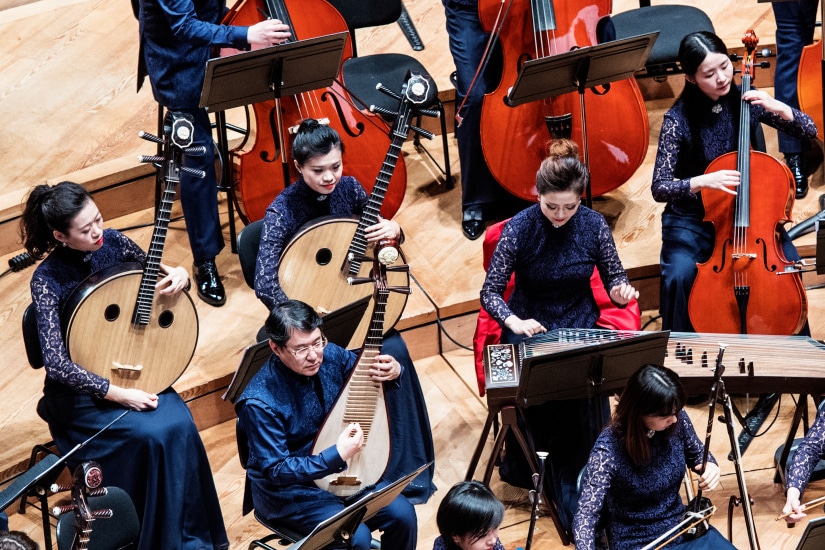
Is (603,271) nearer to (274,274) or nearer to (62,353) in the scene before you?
(274,274)

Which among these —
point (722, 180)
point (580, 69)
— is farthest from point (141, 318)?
point (722, 180)

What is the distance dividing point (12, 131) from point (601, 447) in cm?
330

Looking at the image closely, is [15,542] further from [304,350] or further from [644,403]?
[644,403]

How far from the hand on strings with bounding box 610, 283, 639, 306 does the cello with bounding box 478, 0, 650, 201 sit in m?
0.81

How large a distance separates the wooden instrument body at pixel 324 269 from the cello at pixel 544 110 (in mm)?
867

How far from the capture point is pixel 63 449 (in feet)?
12.0

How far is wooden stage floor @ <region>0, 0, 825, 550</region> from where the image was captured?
13.4 ft

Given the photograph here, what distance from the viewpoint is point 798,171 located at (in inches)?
198

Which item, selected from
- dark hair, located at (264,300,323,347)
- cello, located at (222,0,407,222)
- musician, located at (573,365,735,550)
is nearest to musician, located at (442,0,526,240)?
cello, located at (222,0,407,222)

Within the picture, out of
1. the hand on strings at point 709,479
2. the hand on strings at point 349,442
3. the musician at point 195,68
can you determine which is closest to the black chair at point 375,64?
the musician at point 195,68

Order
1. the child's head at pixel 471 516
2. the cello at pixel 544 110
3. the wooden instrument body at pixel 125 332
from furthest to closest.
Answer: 1. the cello at pixel 544 110
2. the wooden instrument body at pixel 125 332
3. the child's head at pixel 471 516

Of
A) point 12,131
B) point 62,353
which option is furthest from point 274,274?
point 12,131

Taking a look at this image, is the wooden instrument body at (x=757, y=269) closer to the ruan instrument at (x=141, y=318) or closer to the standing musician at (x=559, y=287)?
the standing musician at (x=559, y=287)

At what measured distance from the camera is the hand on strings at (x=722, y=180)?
4023mm
